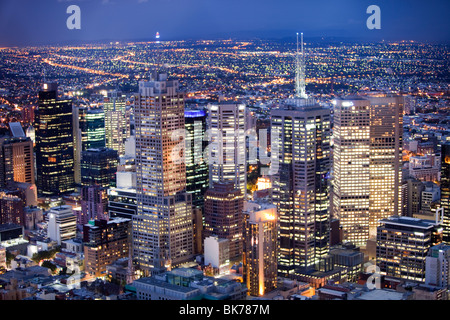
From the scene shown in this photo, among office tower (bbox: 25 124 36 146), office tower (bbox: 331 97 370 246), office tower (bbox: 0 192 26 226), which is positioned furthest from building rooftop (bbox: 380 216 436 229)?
office tower (bbox: 25 124 36 146)

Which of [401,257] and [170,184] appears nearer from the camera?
[401,257]

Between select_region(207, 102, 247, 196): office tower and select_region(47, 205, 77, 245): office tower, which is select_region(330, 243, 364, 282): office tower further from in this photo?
select_region(47, 205, 77, 245): office tower

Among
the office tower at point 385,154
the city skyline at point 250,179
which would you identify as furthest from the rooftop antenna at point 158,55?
the office tower at point 385,154

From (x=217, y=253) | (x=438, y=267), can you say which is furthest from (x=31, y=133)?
(x=438, y=267)

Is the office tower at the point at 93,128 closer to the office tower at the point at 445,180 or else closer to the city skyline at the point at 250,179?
the city skyline at the point at 250,179

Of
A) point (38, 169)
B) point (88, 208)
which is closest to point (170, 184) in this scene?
point (88, 208)
